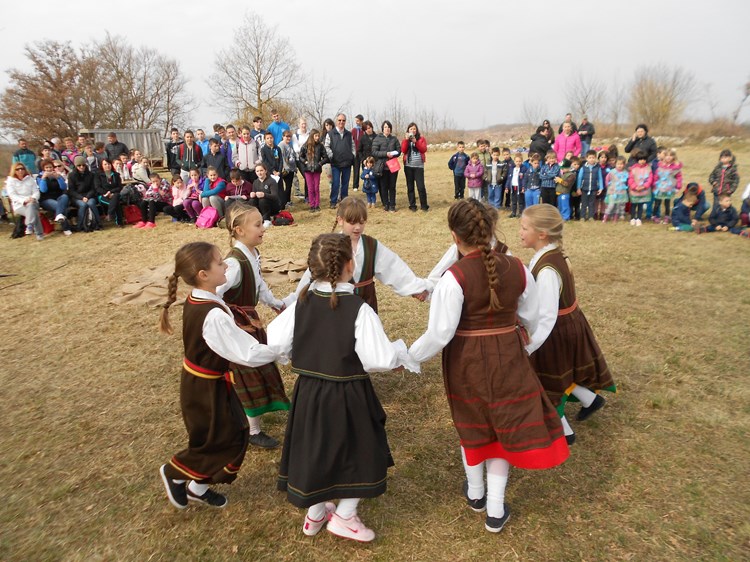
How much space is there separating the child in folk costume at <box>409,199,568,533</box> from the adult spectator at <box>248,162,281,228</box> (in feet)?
25.2

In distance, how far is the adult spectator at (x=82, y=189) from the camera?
10.0 meters

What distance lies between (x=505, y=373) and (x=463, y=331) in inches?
10.5

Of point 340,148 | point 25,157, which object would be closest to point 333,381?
point 340,148

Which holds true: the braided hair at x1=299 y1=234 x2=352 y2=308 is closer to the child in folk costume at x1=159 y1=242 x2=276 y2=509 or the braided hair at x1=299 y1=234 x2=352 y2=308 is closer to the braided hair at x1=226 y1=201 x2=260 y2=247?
the child in folk costume at x1=159 y1=242 x2=276 y2=509

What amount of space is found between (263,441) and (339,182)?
8588 mm

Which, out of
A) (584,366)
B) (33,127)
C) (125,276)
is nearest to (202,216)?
(125,276)

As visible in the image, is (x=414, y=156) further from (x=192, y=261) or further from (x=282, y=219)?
(x=192, y=261)

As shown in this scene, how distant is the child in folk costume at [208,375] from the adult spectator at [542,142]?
1068 cm

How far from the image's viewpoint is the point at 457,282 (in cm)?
221

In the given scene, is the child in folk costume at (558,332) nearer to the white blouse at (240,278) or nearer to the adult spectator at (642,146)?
the white blouse at (240,278)

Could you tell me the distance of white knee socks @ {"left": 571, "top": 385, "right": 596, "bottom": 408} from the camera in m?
3.24

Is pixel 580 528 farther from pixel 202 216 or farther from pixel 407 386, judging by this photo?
pixel 202 216

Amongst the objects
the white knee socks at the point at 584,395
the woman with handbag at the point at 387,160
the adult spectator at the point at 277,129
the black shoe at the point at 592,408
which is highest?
the adult spectator at the point at 277,129

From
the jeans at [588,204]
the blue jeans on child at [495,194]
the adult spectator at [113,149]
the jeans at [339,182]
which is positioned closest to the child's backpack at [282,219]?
the jeans at [339,182]
